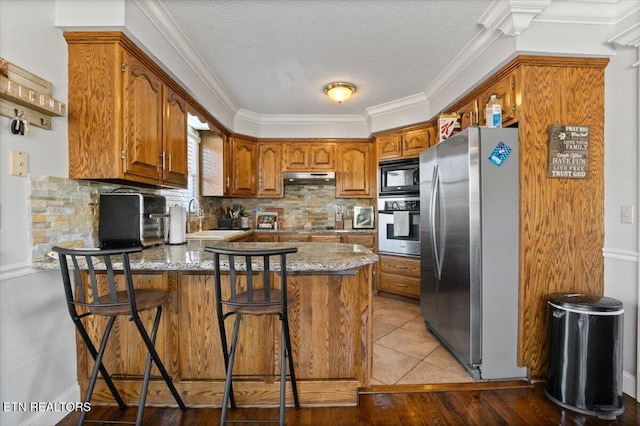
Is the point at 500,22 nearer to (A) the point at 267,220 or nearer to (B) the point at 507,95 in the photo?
(B) the point at 507,95

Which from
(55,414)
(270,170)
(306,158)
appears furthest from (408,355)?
(270,170)

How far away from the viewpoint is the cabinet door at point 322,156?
4234 millimetres

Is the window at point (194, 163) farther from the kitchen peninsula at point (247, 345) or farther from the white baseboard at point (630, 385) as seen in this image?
the white baseboard at point (630, 385)

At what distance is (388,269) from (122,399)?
2.98m

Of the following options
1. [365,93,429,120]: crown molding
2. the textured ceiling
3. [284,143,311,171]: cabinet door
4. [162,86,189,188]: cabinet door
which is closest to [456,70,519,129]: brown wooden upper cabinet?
the textured ceiling

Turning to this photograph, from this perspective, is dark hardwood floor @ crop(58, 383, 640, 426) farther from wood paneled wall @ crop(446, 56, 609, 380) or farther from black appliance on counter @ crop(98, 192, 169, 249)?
black appliance on counter @ crop(98, 192, 169, 249)

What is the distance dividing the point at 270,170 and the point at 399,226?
79.8 inches

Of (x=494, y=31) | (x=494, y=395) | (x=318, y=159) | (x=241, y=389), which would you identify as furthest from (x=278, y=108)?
(x=494, y=395)

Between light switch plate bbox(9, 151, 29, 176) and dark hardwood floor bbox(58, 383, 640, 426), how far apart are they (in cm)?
139

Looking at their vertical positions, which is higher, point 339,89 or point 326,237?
point 339,89

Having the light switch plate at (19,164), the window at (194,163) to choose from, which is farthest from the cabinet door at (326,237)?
the light switch plate at (19,164)

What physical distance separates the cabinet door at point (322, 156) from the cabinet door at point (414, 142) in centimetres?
105

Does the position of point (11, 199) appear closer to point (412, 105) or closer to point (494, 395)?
point (494, 395)

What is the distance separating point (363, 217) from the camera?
13.8 feet
